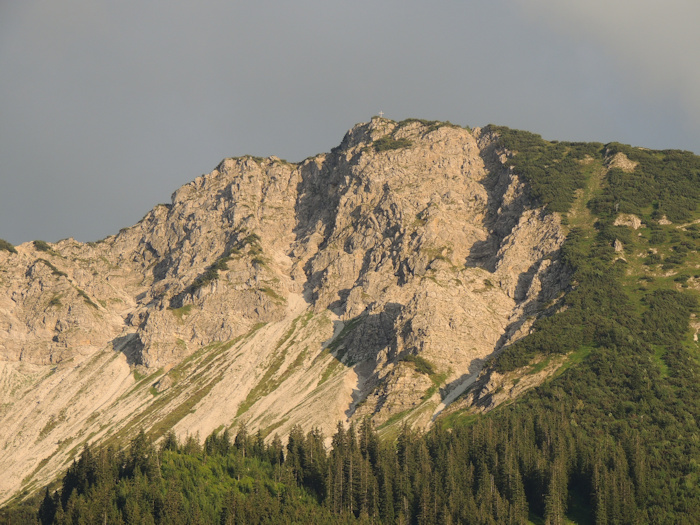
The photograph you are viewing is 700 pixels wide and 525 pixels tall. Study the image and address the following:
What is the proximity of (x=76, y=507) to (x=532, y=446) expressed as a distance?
4129 inches

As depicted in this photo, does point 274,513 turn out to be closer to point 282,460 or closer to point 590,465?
point 282,460

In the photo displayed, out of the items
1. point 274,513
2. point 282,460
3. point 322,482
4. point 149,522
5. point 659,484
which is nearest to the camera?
point 149,522

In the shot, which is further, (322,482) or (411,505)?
(322,482)

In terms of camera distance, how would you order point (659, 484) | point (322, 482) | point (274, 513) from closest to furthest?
point (274, 513), point (659, 484), point (322, 482)

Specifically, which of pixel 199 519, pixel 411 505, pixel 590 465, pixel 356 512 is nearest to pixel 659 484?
pixel 590 465

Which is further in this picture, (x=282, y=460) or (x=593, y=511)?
(x=282, y=460)

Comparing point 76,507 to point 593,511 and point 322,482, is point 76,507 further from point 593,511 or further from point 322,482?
point 593,511

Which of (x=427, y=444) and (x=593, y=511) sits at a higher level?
(x=427, y=444)

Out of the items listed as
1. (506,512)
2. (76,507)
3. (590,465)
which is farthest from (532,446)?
(76,507)

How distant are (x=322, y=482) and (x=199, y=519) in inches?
1467

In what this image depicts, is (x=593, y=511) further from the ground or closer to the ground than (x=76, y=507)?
closer to the ground

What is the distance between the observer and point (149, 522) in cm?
14462

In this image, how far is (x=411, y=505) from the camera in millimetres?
166375

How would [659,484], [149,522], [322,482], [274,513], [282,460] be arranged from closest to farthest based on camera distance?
1. [149,522]
2. [274,513]
3. [659,484]
4. [322,482]
5. [282,460]
